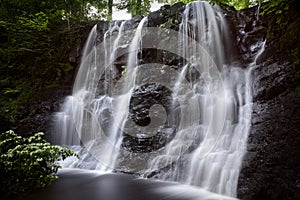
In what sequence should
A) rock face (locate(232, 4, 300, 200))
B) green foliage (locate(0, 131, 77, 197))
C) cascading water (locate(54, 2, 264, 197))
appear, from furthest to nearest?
cascading water (locate(54, 2, 264, 197)) < rock face (locate(232, 4, 300, 200)) < green foliage (locate(0, 131, 77, 197))

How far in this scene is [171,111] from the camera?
6262 mm

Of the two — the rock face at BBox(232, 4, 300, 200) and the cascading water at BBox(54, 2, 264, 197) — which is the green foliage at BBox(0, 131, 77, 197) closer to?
the cascading water at BBox(54, 2, 264, 197)

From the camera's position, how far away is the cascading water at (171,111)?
15.6 ft

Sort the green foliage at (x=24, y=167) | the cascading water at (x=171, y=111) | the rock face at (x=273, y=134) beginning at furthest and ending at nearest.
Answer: the cascading water at (x=171, y=111) → the rock face at (x=273, y=134) → the green foliage at (x=24, y=167)

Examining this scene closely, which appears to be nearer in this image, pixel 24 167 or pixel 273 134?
pixel 24 167

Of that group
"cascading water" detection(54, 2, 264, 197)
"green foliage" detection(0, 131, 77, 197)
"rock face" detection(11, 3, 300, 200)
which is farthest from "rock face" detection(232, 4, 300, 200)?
"green foliage" detection(0, 131, 77, 197)

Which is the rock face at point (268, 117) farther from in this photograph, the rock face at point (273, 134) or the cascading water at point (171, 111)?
the cascading water at point (171, 111)

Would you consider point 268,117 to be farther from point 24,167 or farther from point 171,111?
point 24,167

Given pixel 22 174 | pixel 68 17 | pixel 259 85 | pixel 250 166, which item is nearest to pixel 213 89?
pixel 259 85

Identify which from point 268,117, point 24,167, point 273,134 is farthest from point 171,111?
point 24,167

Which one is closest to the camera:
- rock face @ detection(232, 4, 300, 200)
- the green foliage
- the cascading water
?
the green foliage

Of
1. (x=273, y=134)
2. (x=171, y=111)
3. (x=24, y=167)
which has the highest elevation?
(x=171, y=111)

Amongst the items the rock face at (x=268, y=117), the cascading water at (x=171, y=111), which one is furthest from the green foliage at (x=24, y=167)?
the rock face at (x=268, y=117)

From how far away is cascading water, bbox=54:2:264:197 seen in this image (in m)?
4.74
